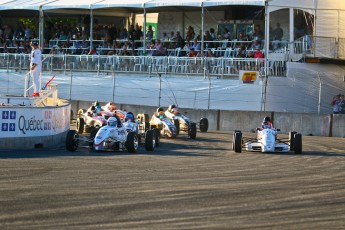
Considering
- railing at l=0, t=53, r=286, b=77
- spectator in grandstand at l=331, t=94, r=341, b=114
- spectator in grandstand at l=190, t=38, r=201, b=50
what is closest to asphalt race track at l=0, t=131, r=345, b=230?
spectator in grandstand at l=331, t=94, r=341, b=114

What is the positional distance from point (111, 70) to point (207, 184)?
24.0m

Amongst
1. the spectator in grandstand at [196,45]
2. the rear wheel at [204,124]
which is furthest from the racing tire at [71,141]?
the spectator in grandstand at [196,45]

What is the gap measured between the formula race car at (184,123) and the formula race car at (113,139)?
5.31 m

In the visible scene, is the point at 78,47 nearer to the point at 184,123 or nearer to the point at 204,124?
the point at 204,124

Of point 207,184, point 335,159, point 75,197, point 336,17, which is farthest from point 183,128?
point 75,197

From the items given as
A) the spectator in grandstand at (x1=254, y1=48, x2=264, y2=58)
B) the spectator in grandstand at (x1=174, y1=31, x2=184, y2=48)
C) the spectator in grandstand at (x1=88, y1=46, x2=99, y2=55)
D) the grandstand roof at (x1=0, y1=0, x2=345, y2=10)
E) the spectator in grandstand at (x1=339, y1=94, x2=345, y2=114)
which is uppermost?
the grandstand roof at (x1=0, y1=0, x2=345, y2=10)

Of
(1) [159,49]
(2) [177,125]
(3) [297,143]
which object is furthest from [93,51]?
(3) [297,143]

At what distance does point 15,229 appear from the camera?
1085 centimetres

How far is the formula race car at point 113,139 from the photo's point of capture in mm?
22234

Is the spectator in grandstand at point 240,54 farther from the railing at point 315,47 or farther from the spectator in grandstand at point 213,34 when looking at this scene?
the spectator in grandstand at point 213,34

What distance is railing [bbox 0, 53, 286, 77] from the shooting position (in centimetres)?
3566

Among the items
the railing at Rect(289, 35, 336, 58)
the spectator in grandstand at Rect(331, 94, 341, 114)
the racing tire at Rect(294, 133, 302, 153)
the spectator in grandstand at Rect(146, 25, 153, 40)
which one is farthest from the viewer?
the spectator in grandstand at Rect(146, 25, 153, 40)

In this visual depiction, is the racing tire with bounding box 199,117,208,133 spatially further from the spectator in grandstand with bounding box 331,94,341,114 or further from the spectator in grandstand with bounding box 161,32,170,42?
the spectator in grandstand with bounding box 161,32,170,42

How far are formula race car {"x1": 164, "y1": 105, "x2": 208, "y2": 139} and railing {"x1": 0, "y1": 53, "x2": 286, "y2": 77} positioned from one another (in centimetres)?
491
